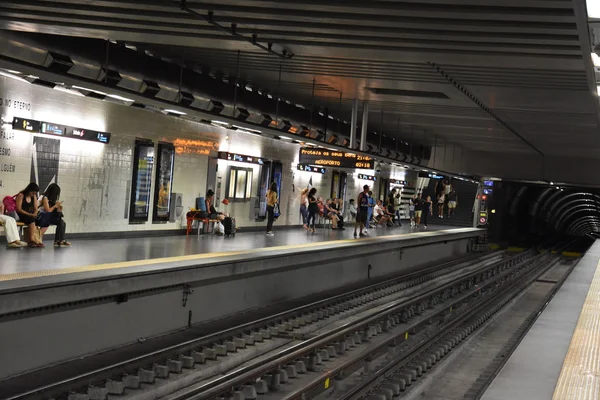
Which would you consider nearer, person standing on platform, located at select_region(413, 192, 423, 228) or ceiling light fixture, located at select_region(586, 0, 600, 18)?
ceiling light fixture, located at select_region(586, 0, 600, 18)

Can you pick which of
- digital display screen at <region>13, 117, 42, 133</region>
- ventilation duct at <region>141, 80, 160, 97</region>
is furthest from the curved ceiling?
digital display screen at <region>13, 117, 42, 133</region>

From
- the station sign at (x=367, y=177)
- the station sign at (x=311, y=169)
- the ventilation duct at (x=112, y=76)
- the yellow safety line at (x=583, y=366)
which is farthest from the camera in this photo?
the station sign at (x=367, y=177)

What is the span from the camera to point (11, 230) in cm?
1305

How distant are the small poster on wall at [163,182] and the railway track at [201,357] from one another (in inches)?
179

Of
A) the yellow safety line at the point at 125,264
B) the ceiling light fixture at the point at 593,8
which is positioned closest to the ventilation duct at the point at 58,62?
the yellow safety line at the point at 125,264

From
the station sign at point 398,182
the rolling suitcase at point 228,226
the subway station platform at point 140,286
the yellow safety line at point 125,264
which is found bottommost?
the subway station platform at point 140,286

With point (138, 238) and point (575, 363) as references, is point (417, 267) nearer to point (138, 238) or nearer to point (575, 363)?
point (138, 238)

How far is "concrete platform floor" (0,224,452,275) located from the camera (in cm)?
1134

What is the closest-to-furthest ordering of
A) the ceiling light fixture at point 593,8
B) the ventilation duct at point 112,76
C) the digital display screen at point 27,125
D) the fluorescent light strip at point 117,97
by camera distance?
the ceiling light fixture at point 593,8 < the fluorescent light strip at point 117,97 < the ventilation duct at point 112,76 < the digital display screen at point 27,125

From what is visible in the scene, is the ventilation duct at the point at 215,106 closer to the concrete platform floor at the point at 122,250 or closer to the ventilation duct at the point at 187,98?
the ventilation duct at the point at 187,98

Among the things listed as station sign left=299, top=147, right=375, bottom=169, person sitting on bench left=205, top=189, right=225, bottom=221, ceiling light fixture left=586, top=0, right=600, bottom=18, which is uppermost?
ceiling light fixture left=586, top=0, right=600, bottom=18

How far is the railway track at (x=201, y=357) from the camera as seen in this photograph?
8.72 metres

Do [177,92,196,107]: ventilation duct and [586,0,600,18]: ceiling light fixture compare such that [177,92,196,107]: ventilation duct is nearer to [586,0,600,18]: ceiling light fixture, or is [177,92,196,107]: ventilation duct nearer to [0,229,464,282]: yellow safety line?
[0,229,464,282]: yellow safety line

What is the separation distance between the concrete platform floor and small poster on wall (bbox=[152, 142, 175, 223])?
0.62 m
